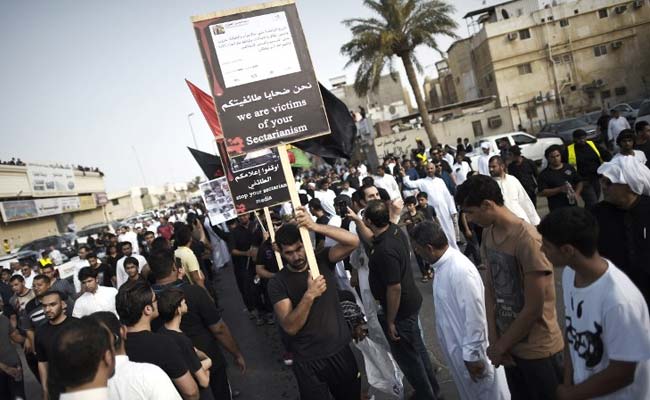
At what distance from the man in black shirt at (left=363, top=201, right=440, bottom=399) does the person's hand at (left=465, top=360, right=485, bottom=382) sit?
0.84 m

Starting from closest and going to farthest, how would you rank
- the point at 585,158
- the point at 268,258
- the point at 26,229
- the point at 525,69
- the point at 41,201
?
1. the point at 268,258
2. the point at 585,158
3. the point at 26,229
4. the point at 41,201
5. the point at 525,69

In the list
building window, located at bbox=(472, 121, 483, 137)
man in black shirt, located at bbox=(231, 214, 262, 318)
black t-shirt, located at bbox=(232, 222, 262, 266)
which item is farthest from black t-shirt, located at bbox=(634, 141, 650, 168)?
building window, located at bbox=(472, 121, 483, 137)

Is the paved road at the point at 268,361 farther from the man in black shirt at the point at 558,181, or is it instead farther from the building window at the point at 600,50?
the building window at the point at 600,50

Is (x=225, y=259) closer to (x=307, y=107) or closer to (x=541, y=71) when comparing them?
(x=307, y=107)

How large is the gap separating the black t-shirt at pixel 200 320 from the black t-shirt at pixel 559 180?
4677 millimetres

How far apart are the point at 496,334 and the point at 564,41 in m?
39.8

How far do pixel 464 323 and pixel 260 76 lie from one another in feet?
7.49

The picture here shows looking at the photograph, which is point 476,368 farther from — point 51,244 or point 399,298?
point 51,244

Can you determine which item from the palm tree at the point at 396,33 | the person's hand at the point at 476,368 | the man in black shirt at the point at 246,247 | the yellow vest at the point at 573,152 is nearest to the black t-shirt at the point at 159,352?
the person's hand at the point at 476,368

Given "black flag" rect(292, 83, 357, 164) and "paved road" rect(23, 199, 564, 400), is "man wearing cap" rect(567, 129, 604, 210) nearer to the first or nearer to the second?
"paved road" rect(23, 199, 564, 400)

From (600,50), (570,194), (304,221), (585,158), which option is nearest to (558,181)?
(570,194)

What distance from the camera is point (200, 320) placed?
12.5 ft

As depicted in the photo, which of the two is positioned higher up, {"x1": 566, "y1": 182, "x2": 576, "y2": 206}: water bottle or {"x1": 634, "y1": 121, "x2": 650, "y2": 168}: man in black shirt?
{"x1": 634, "y1": 121, "x2": 650, "y2": 168}: man in black shirt

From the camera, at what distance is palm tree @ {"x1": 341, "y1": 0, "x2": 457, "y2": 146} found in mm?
20797
